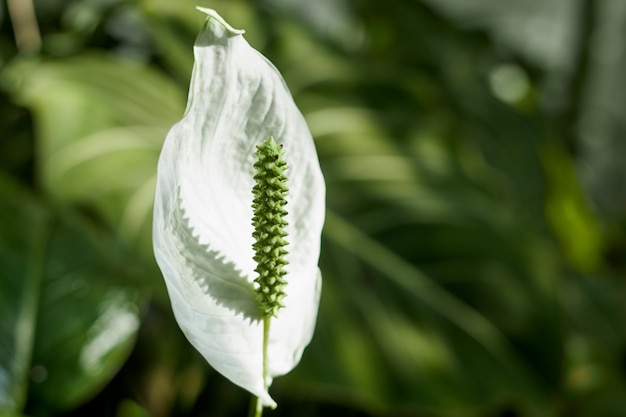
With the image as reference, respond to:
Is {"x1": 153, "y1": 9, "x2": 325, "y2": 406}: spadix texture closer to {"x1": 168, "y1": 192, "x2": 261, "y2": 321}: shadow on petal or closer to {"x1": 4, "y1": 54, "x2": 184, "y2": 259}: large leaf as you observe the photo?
{"x1": 168, "y1": 192, "x2": 261, "y2": 321}: shadow on petal

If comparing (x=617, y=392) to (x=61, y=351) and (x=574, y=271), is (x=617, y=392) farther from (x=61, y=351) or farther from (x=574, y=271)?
(x=61, y=351)

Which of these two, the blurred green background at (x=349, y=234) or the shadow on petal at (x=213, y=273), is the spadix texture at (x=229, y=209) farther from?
the blurred green background at (x=349, y=234)

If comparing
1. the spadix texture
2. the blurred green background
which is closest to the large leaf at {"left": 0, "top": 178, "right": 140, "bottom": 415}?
the blurred green background

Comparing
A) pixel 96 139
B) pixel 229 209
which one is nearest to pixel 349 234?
pixel 96 139

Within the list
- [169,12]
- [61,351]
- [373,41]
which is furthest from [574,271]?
[61,351]

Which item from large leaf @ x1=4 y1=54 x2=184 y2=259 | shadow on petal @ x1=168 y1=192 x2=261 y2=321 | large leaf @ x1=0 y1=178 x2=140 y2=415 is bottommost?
large leaf @ x1=0 y1=178 x2=140 y2=415

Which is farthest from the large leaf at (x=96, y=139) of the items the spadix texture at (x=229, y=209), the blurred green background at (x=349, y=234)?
the spadix texture at (x=229, y=209)

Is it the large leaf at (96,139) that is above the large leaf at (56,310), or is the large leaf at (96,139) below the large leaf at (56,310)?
above

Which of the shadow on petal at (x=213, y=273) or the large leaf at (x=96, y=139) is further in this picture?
the large leaf at (x=96, y=139)
